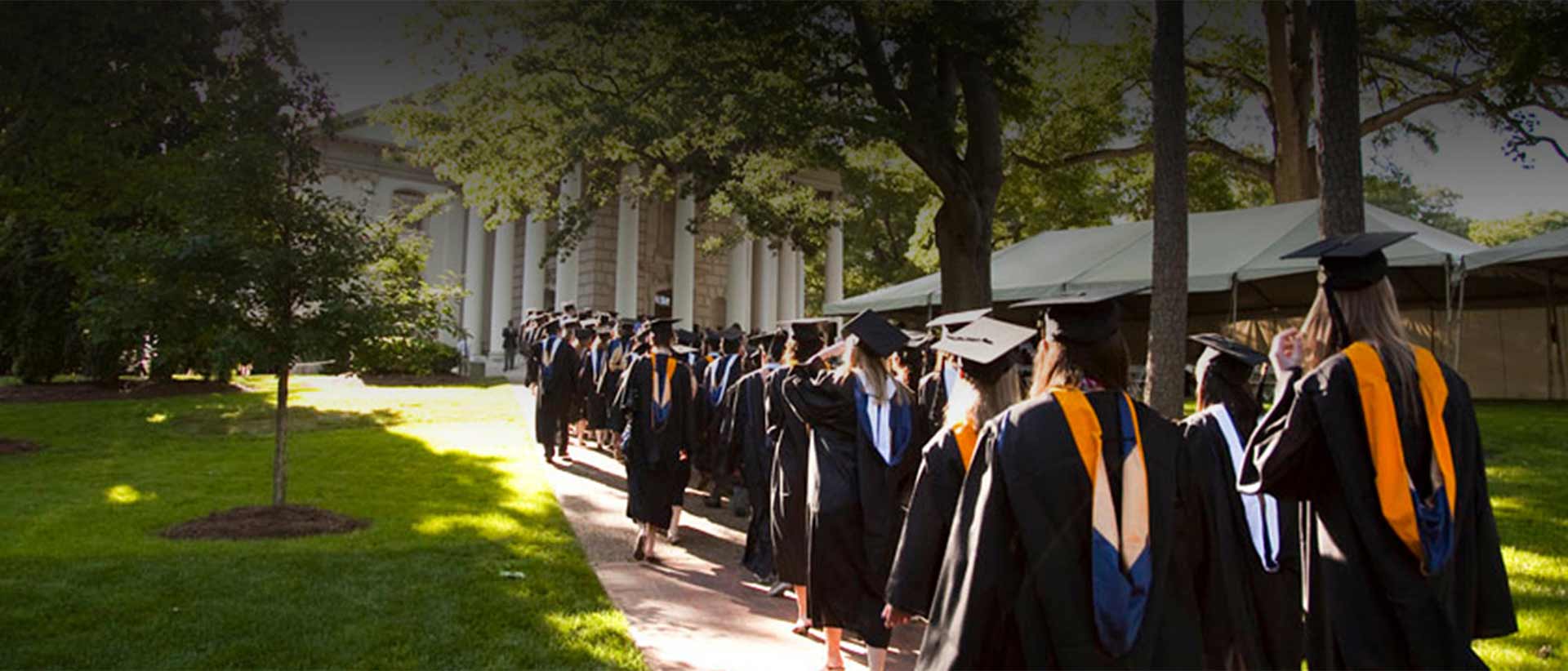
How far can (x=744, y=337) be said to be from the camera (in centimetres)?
1241

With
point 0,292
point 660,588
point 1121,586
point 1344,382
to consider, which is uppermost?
point 0,292

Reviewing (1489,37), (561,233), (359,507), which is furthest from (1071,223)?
(359,507)

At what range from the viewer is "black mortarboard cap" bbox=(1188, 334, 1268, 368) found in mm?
4254

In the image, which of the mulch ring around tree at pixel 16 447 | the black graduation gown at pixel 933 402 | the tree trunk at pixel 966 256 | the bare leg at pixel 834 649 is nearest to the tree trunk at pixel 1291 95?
the tree trunk at pixel 966 256

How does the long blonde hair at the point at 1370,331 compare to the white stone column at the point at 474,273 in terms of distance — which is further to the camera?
the white stone column at the point at 474,273

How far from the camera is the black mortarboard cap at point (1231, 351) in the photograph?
167 inches

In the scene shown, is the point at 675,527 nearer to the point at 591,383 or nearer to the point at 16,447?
the point at 591,383

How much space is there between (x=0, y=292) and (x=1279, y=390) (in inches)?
934

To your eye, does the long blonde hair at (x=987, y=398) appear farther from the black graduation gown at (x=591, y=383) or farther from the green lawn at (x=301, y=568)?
the black graduation gown at (x=591, y=383)

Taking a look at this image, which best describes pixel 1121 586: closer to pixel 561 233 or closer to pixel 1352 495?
pixel 1352 495

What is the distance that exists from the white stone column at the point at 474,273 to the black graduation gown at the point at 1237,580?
34367 mm

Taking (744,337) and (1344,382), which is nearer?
(1344,382)

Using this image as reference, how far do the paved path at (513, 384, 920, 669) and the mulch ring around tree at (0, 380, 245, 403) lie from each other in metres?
15.0

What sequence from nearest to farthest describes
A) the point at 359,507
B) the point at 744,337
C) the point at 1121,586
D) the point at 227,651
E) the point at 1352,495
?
the point at 1121,586 < the point at 1352,495 < the point at 227,651 < the point at 359,507 < the point at 744,337
